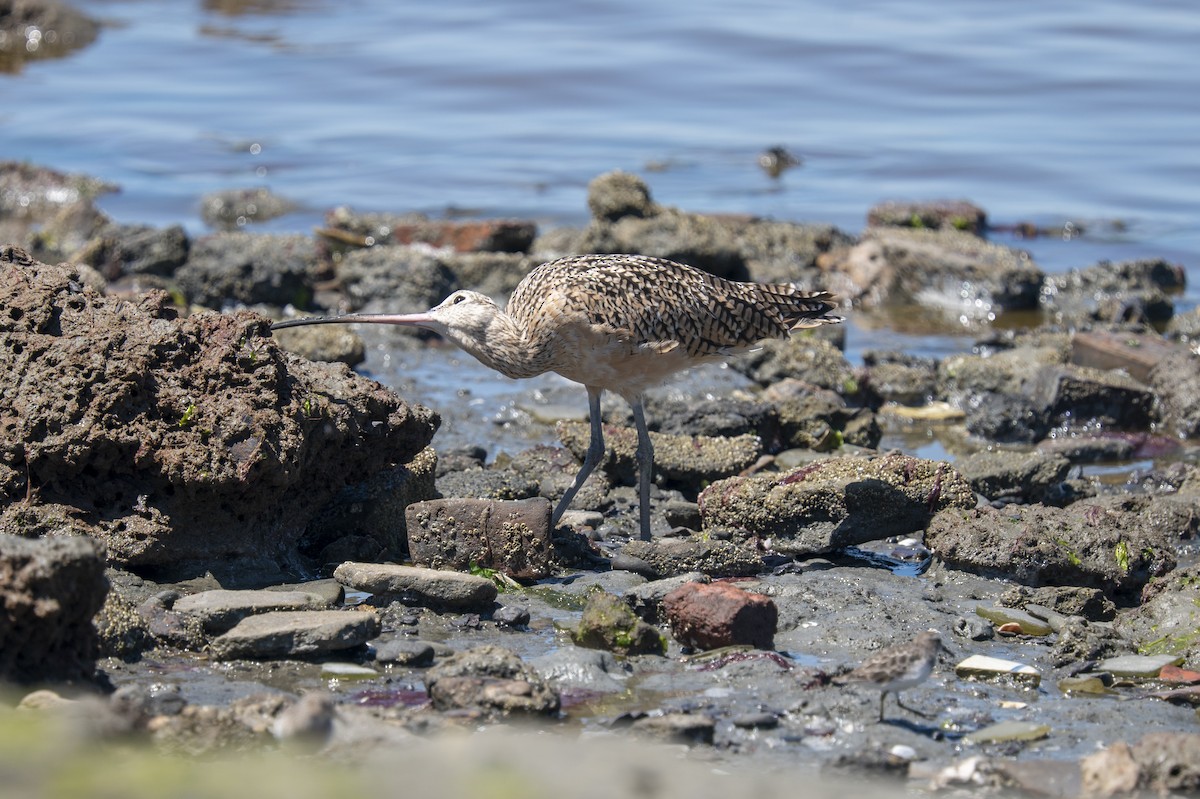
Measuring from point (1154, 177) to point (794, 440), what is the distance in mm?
12567

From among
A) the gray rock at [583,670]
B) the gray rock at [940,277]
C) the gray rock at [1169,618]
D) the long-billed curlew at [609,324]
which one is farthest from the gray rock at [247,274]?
the gray rock at [1169,618]

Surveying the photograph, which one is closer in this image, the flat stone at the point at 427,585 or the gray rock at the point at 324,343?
the flat stone at the point at 427,585

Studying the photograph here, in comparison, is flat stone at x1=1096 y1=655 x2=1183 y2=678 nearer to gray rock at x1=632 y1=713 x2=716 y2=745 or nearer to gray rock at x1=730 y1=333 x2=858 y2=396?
gray rock at x1=632 y1=713 x2=716 y2=745

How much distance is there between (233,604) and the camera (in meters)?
6.39

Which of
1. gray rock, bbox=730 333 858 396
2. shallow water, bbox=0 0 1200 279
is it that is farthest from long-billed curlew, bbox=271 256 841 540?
shallow water, bbox=0 0 1200 279

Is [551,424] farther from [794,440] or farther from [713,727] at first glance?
[713,727]

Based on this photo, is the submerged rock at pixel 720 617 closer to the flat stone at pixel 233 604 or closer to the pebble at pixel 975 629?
the pebble at pixel 975 629

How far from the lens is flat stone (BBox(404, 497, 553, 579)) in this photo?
24.1ft

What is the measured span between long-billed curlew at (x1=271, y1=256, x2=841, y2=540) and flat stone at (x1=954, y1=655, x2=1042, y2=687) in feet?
7.35

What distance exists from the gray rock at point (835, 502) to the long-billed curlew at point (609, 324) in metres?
0.51

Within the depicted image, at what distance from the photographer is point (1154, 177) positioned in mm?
20656

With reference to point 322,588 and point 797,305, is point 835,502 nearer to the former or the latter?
point 797,305

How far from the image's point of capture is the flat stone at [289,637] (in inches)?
244

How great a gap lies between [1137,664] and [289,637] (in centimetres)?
352
